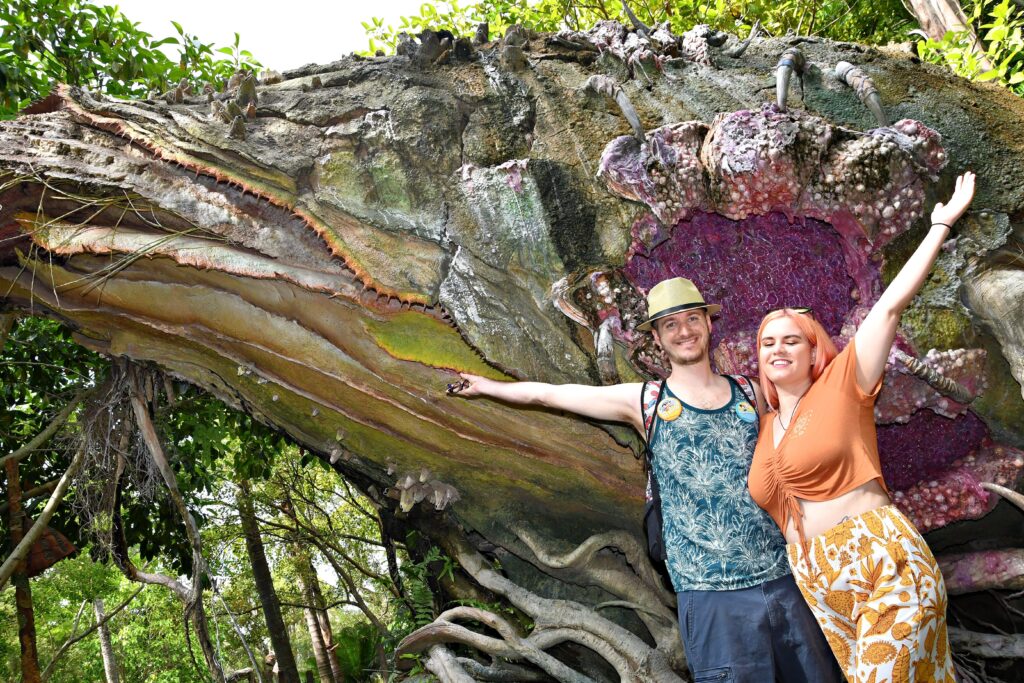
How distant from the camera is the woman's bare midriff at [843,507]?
2.29 m

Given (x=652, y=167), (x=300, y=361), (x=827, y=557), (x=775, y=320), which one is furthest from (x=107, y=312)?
(x=827, y=557)

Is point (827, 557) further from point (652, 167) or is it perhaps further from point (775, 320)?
point (652, 167)

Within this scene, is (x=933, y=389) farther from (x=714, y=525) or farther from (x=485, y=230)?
(x=485, y=230)

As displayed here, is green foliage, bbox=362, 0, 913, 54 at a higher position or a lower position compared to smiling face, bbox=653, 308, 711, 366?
higher

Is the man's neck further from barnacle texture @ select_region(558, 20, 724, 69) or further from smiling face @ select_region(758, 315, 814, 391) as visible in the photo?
barnacle texture @ select_region(558, 20, 724, 69)

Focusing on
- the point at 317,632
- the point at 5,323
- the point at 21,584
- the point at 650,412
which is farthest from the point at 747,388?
the point at 317,632

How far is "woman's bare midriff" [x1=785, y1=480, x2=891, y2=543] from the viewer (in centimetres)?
229

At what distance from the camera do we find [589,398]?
110 inches

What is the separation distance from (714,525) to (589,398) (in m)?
0.58

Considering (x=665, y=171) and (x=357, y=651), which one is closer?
(x=665, y=171)

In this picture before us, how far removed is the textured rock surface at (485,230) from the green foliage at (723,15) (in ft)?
12.9

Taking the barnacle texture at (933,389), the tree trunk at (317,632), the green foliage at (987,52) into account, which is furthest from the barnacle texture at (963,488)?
the tree trunk at (317,632)

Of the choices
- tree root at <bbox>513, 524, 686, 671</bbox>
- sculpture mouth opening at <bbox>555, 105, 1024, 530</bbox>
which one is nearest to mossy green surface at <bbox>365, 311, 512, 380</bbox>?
sculpture mouth opening at <bbox>555, 105, 1024, 530</bbox>

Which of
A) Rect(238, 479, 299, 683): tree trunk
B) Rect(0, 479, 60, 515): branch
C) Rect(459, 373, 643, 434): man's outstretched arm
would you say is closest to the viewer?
Rect(459, 373, 643, 434): man's outstretched arm
